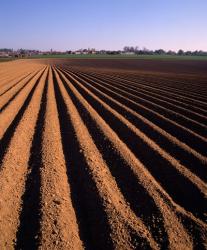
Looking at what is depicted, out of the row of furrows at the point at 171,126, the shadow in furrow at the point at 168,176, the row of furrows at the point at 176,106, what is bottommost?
the row of furrows at the point at 176,106

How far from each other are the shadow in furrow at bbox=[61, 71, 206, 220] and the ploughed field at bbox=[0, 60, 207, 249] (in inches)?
0.6

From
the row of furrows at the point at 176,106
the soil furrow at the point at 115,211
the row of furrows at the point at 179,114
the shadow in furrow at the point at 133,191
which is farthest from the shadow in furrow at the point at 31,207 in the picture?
the row of furrows at the point at 176,106

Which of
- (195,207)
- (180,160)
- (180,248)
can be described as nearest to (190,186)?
(195,207)

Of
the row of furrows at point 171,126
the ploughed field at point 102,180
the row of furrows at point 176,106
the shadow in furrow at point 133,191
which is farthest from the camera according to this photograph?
the row of furrows at point 176,106

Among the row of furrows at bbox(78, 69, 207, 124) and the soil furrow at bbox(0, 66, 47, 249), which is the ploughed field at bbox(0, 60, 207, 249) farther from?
the row of furrows at bbox(78, 69, 207, 124)

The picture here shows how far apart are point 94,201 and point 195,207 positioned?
145 cm

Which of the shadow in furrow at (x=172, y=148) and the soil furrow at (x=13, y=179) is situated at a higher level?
the soil furrow at (x=13, y=179)

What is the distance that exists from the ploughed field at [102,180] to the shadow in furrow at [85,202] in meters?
0.01

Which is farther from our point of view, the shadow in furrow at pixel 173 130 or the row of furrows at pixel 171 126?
the row of furrows at pixel 171 126

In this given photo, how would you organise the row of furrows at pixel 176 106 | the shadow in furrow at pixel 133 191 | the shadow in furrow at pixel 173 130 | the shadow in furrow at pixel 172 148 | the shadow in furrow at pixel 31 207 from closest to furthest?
the shadow in furrow at pixel 31 207 < the shadow in furrow at pixel 133 191 < the shadow in furrow at pixel 172 148 < the shadow in furrow at pixel 173 130 < the row of furrows at pixel 176 106

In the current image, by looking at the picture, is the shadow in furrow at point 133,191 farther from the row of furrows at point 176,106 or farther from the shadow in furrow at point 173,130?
the row of furrows at point 176,106

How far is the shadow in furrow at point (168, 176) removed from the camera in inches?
181

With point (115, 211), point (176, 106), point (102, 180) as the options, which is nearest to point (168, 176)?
point (102, 180)

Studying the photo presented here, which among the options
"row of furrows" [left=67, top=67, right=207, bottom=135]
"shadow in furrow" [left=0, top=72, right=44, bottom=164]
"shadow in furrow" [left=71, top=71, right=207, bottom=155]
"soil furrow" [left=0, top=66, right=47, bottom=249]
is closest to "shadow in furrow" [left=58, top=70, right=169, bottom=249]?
"soil furrow" [left=0, top=66, right=47, bottom=249]
